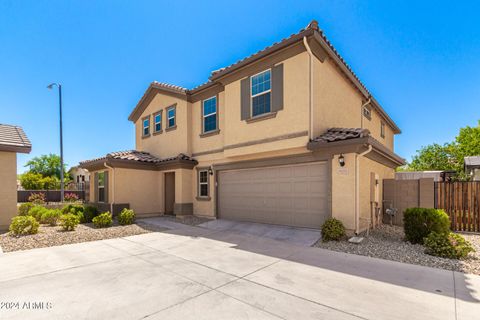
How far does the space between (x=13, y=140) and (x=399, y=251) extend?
50.5 ft

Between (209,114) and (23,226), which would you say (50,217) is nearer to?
(23,226)

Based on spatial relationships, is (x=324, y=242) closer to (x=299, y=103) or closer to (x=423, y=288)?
(x=423, y=288)

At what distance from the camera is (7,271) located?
5391mm

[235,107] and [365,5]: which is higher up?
[365,5]

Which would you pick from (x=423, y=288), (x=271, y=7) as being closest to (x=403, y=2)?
(x=271, y=7)

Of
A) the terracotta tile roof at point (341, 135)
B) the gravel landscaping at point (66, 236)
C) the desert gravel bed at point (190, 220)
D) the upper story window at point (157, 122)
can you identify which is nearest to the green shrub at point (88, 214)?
the gravel landscaping at point (66, 236)

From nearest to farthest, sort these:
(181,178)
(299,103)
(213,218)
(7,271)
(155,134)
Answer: (7,271) < (299,103) < (213,218) < (181,178) < (155,134)

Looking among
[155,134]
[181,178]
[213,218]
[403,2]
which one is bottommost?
[213,218]

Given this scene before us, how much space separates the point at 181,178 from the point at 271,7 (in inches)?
381

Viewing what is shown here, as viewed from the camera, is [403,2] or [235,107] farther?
[235,107]

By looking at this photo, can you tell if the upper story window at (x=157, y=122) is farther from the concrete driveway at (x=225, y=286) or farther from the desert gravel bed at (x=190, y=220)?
the concrete driveway at (x=225, y=286)

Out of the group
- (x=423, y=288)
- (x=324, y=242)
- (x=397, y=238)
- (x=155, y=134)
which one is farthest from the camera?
(x=155, y=134)

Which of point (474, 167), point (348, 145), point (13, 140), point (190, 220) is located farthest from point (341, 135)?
point (474, 167)

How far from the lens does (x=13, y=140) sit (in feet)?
33.8
